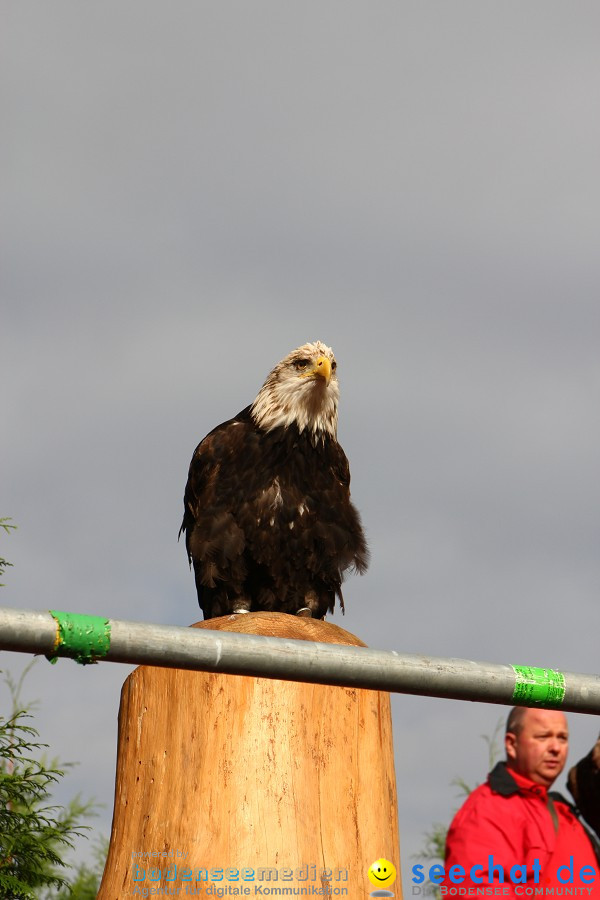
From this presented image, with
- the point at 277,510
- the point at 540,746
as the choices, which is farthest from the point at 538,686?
the point at 277,510

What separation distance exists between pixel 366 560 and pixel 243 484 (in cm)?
97

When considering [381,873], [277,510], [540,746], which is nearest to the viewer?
[540,746]

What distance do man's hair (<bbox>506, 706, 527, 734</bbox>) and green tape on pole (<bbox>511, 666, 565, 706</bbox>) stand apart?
8.1 inches

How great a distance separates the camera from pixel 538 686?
2.81m

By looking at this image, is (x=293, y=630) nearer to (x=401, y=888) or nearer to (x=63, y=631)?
(x=401, y=888)

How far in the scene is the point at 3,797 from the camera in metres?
7.88

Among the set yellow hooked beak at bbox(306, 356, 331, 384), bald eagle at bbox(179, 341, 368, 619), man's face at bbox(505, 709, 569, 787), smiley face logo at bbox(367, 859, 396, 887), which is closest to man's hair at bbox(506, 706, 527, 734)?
man's face at bbox(505, 709, 569, 787)

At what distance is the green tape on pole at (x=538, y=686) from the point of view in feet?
9.14

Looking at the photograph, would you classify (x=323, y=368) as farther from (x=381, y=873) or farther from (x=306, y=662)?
(x=306, y=662)

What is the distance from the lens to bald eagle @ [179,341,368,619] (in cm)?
838

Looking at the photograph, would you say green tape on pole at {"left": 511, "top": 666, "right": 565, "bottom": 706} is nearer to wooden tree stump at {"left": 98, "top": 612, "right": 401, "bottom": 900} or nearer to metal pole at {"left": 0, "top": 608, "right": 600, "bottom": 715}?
metal pole at {"left": 0, "top": 608, "right": 600, "bottom": 715}

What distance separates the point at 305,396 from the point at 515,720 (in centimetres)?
643

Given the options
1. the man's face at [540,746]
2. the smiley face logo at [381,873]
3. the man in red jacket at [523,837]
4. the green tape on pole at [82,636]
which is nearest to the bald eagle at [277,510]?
the smiley face logo at [381,873]

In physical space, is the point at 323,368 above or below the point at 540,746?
above
